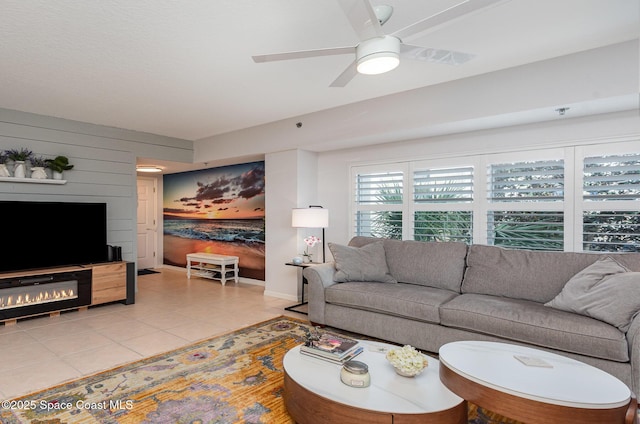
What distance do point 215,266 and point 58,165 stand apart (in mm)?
2981

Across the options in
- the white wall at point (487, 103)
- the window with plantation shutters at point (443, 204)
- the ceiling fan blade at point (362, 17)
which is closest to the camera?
the ceiling fan blade at point (362, 17)

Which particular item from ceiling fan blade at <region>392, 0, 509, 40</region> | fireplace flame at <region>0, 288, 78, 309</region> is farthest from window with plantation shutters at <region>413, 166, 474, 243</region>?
fireplace flame at <region>0, 288, 78, 309</region>

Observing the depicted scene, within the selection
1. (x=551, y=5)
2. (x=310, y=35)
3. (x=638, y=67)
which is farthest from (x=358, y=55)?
(x=638, y=67)

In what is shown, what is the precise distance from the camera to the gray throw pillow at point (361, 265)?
12.5 feet

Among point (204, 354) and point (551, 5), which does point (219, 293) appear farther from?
point (551, 5)

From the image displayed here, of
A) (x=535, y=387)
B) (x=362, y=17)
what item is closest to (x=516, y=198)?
(x=535, y=387)

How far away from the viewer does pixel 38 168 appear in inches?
176

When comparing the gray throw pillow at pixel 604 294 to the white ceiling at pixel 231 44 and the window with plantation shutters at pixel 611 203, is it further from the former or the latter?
the white ceiling at pixel 231 44

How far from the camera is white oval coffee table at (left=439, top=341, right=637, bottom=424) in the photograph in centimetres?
153

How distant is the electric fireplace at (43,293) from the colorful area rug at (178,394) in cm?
213

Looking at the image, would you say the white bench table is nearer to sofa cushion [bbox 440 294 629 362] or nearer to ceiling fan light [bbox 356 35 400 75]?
sofa cushion [bbox 440 294 629 362]

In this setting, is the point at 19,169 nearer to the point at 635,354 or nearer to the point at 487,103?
the point at 487,103

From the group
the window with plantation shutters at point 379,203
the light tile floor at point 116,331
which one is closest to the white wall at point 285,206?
the light tile floor at point 116,331

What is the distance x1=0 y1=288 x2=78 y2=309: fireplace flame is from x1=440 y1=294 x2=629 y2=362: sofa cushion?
431 centimetres
